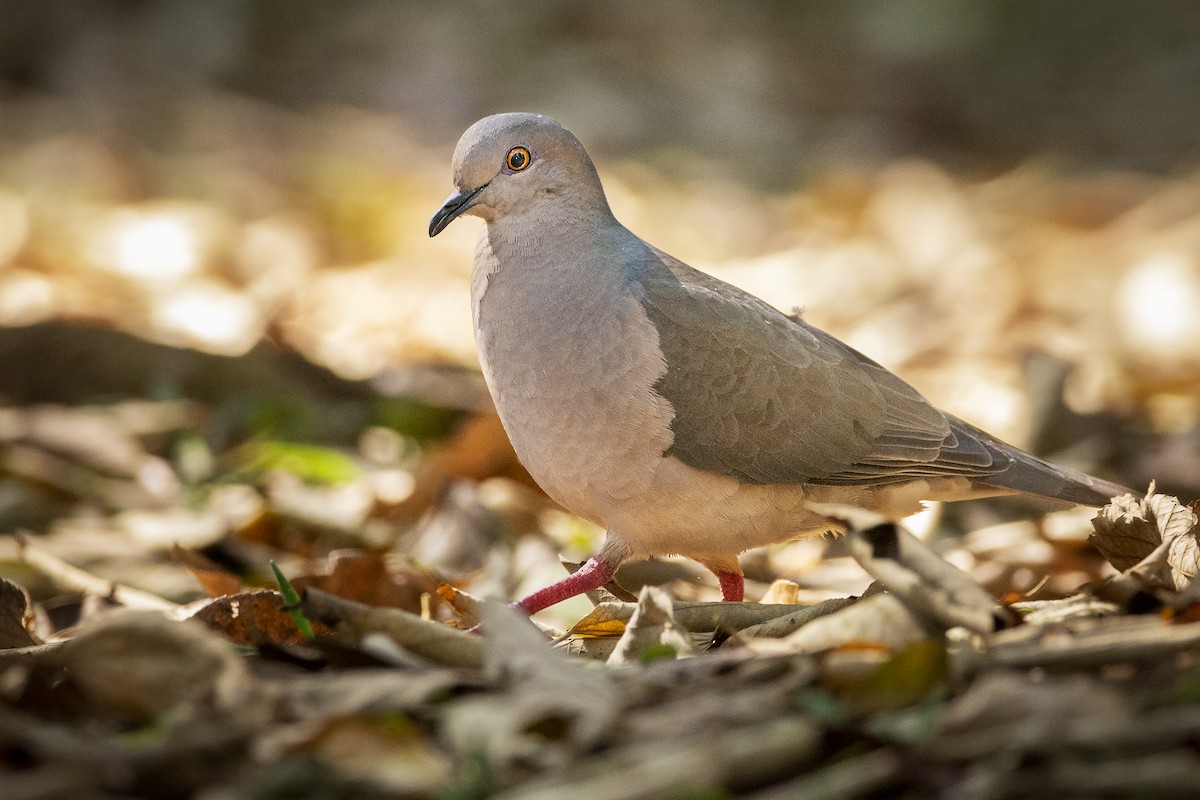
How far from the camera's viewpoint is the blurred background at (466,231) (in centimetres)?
514

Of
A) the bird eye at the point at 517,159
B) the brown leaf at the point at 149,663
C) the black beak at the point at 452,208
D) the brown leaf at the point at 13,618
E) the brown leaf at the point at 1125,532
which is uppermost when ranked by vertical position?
the bird eye at the point at 517,159

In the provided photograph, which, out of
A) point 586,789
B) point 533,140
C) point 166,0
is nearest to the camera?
point 586,789

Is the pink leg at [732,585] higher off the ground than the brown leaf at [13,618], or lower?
higher

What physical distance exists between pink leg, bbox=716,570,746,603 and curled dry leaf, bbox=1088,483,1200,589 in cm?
113

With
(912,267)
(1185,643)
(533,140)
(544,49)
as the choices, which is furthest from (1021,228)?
(1185,643)

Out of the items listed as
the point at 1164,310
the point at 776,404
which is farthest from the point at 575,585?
the point at 1164,310

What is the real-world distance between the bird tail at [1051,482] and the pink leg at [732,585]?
0.82 metres

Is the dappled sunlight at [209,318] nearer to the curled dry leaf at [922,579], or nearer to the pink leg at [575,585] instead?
the pink leg at [575,585]

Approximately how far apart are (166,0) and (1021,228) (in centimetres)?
751

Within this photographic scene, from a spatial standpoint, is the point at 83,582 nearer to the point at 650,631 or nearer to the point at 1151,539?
the point at 650,631

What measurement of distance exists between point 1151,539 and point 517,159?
6.64ft

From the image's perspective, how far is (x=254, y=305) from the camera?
288 inches

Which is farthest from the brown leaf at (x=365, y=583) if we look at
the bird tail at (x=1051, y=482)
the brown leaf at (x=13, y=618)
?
the bird tail at (x=1051, y=482)

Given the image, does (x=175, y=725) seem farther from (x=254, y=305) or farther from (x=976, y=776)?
(x=254, y=305)
